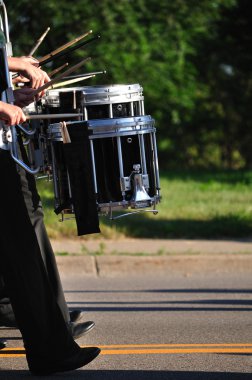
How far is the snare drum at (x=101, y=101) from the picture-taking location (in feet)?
18.2

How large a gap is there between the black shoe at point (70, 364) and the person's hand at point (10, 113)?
1212 millimetres

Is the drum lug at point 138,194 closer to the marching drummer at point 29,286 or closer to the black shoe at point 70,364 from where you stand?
the marching drummer at point 29,286

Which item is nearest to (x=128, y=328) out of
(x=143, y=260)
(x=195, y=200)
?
(x=143, y=260)

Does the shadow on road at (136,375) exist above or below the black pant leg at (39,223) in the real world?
below

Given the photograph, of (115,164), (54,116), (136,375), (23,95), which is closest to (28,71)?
(23,95)

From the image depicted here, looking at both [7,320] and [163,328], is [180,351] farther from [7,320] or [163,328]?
[7,320]

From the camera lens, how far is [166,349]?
5.96m

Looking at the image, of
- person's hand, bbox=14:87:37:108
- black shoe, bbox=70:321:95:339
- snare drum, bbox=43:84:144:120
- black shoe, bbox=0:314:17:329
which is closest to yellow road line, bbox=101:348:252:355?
black shoe, bbox=70:321:95:339

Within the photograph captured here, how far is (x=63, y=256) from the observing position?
9547mm

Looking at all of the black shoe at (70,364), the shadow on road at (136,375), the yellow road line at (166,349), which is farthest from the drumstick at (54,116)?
the yellow road line at (166,349)

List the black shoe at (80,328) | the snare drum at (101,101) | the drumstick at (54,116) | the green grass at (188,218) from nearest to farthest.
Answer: the drumstick at (54,116) < the snare drum at (101,101) < the black shoe at (80,328) < the green grass at (188,218)

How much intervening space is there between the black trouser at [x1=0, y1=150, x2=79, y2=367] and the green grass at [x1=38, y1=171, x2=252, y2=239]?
18.6ft

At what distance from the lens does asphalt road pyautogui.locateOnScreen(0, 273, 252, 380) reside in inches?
214

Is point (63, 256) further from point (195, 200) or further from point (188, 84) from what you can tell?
point (188, 84)
